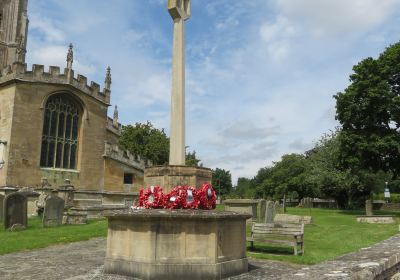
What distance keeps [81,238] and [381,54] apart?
29.6m

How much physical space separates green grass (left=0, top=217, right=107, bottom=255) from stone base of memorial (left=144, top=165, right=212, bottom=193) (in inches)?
199

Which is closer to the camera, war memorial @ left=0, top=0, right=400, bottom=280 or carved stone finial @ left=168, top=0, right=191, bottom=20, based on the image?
war memorial @ left=0, top=0, right=400, bottom=280

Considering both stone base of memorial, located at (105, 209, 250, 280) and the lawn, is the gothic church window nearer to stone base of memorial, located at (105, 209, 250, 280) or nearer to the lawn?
the lawn

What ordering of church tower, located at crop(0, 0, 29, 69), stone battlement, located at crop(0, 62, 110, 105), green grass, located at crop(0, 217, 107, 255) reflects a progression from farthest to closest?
1. church tower, located at crop(0, 0, 29, 69)
2. stone battlement, located at crop(0, 62, 110, 105)
3. green grass, located at crop(0, 217, 107, 255)

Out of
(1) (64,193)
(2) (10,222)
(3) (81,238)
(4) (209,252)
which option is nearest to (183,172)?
(4) (209,252)

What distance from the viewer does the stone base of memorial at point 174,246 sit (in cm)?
709

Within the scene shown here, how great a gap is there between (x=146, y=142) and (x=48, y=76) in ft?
74.1

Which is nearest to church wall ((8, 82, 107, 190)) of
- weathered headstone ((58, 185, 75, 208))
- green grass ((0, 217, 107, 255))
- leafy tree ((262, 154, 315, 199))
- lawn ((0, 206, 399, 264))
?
weathered headstone ((58, 185, 75, 208))

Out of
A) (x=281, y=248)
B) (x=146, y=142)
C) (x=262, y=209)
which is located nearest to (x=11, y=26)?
(x=146, y=142)

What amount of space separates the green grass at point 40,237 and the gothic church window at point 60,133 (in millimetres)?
14403

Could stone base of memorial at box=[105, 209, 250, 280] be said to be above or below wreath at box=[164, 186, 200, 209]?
below

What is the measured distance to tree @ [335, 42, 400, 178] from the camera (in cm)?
3103

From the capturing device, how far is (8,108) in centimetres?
2931

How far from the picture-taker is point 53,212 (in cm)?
1758
